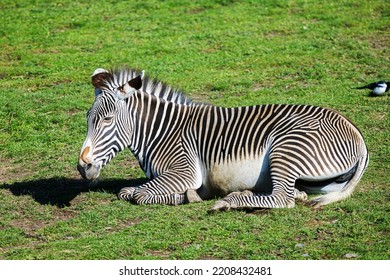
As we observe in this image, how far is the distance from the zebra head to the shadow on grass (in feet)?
2.39

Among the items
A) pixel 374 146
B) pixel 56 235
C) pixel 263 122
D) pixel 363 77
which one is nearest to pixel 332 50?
pixel 363 77

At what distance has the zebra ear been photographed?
415 inches

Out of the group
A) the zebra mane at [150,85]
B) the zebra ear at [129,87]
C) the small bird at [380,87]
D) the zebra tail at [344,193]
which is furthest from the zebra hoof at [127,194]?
the small bird at [380,87]

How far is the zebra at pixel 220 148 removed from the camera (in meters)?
Result: 10.0

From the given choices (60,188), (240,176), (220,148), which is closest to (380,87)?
(220,148)

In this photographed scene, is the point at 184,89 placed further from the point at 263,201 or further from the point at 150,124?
the point at 263,201

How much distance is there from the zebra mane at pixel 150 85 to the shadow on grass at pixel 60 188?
1237mm

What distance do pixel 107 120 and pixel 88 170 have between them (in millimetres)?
675

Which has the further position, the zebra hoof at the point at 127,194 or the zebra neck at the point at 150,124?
the zebra neck at the point at 150,124

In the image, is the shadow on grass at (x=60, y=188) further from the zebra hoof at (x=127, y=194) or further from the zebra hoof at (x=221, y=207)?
the zebra hoof at (x=221, y=207)

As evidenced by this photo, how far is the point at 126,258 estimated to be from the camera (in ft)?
28.6
